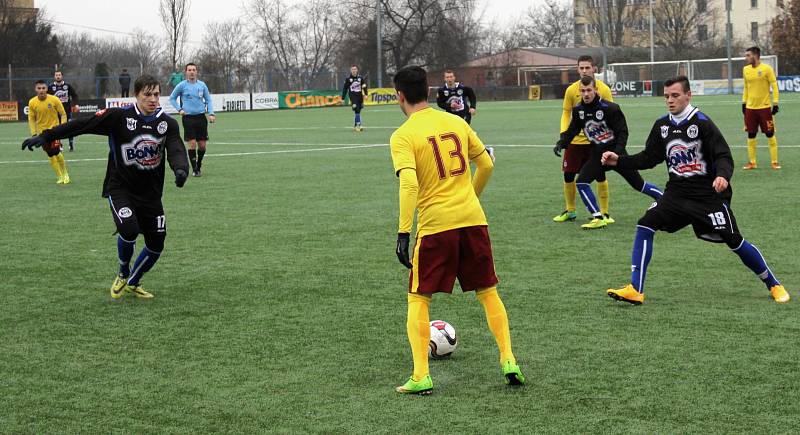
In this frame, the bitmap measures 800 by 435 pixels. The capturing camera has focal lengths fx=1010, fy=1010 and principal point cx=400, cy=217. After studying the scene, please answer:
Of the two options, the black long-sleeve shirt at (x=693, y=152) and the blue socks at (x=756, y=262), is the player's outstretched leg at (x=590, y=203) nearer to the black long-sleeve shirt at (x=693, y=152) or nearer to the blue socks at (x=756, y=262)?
the black long-sleeve shirt at (x=693, y=152)

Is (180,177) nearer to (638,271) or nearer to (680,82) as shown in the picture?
(638,271)

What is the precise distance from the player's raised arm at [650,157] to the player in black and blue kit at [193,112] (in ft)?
38.7

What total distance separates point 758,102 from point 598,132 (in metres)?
7.45

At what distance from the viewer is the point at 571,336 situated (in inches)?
267

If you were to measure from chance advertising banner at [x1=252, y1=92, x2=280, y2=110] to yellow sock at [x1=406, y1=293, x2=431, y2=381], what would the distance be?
162 ft

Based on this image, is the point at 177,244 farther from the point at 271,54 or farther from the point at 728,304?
the point at 271,54

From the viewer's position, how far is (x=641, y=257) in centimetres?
773

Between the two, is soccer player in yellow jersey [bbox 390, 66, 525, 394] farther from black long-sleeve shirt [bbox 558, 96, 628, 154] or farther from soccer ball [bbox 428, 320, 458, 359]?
black long-sleeve shirt [bbox 558, 96, 628, 154]

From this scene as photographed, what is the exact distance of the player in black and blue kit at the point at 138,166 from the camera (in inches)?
321

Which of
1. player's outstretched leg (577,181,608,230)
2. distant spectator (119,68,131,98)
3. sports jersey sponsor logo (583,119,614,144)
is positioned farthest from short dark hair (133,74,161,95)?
distant spectator (119,68,131,98)

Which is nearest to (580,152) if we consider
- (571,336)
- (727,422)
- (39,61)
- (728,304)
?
(728,304)

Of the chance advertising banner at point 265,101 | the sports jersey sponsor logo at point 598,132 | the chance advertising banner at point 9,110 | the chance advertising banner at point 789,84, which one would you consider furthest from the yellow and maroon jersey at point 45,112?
the chance advertising banner at point 789,84

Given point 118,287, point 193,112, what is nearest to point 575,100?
point 118,287

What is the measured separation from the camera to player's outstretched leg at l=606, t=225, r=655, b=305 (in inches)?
299
